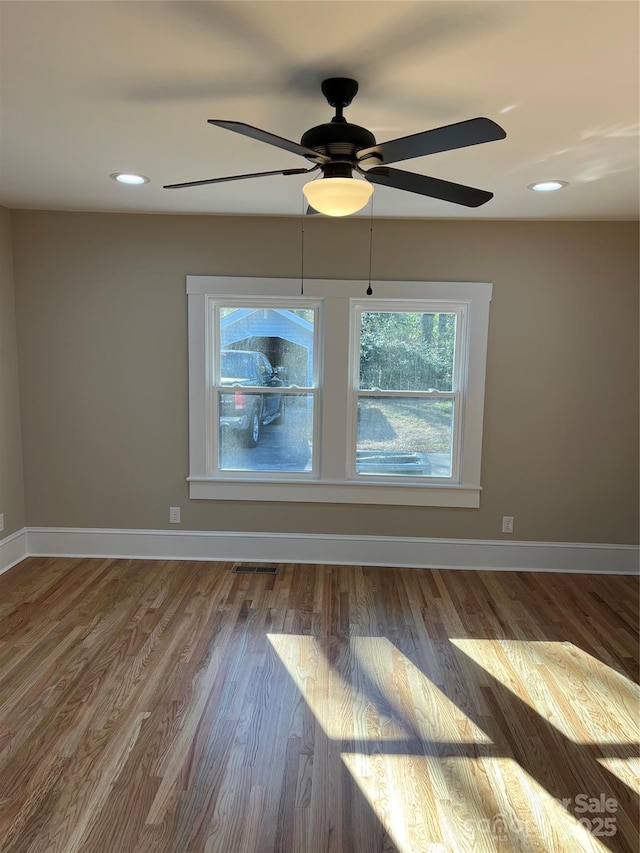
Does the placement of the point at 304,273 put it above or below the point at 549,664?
above

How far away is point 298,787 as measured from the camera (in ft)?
6.24

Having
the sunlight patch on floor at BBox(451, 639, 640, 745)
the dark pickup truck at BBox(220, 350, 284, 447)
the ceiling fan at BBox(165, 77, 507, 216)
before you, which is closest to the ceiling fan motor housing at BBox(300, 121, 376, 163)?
the ceiling fan at BBox(165, 77, 507, 216)

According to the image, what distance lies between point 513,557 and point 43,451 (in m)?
3.66

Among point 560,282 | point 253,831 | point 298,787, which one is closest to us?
point 253,831

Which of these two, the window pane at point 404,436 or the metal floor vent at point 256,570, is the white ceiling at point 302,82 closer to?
the window pane at point 404,436

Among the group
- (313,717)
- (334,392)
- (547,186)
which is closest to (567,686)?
(313,717)

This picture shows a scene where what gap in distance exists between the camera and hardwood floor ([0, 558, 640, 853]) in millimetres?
1750

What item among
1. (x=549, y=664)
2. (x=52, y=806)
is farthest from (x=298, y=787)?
(x=549, y=664)

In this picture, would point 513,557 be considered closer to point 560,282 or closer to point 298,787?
point 560,282

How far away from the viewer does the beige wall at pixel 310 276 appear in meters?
3.74

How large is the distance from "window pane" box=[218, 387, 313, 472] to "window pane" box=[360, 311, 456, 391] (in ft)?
1.81

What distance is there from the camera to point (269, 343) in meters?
3.94

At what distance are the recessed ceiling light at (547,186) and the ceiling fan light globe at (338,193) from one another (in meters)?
1.62

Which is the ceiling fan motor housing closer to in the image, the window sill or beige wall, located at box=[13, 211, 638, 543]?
beige wall, located at box=[13, 211, 638, 543]
